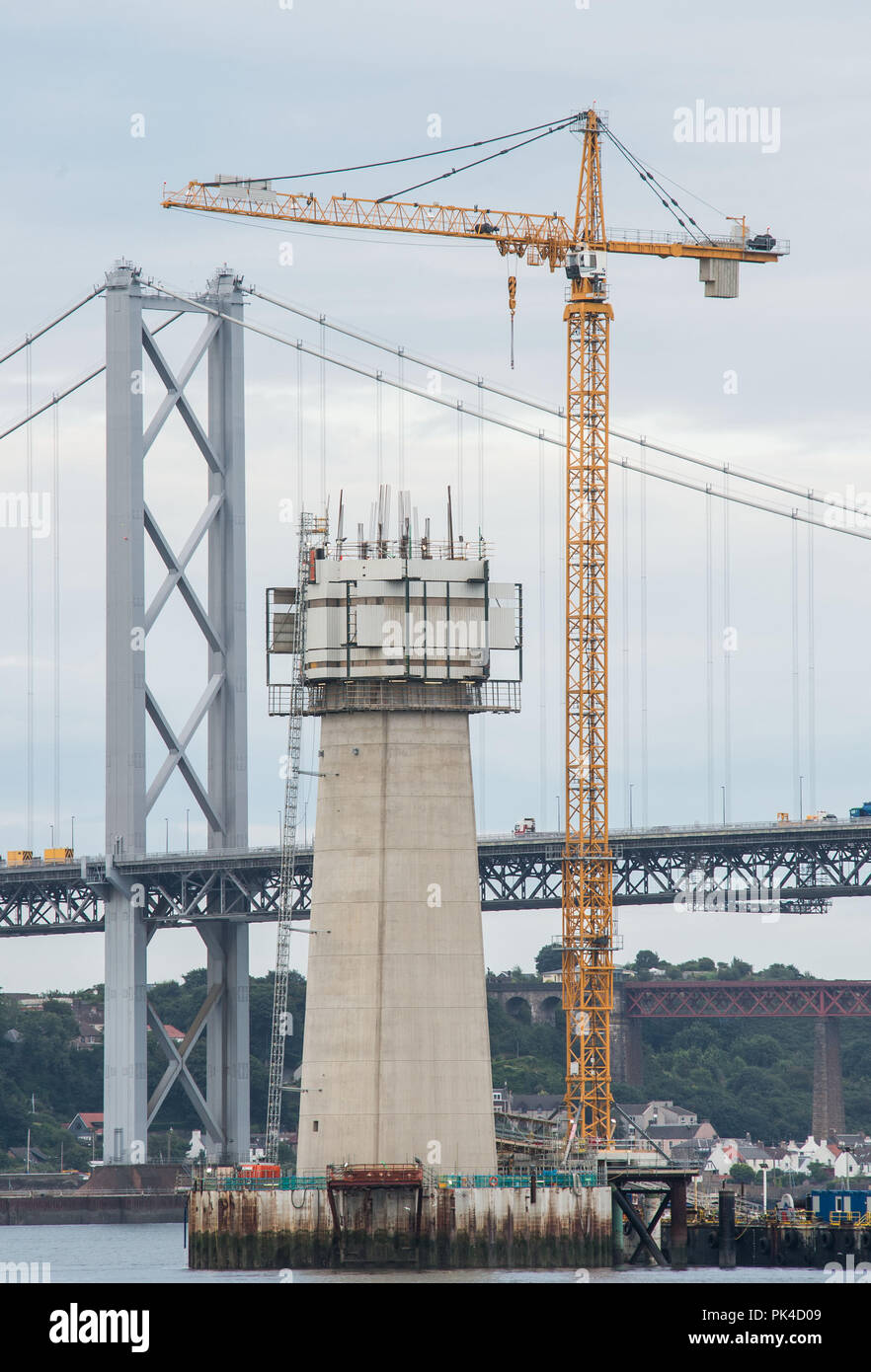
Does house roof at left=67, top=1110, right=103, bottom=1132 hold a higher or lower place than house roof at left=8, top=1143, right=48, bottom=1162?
higher

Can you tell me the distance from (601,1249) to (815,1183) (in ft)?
270

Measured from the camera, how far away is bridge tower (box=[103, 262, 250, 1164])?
357 feet

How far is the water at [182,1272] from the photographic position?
61500 millimetres

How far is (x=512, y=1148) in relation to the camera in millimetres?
71688

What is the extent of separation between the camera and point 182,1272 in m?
68.0

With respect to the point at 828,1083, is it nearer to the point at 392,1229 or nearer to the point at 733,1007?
the point at 733,1007

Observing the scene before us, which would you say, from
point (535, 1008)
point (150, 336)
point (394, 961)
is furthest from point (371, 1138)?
point (535, 1008)

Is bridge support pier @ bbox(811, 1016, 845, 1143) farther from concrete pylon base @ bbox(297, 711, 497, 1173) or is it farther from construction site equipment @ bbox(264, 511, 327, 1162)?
concrete pylon base @ bbox(297, 711, 497, 1173)

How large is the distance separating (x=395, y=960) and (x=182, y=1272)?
29.9ft

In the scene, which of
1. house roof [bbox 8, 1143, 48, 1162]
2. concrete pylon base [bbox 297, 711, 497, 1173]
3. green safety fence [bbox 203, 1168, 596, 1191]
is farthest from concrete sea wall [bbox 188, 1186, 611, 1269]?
house roof [bbox 8, 1143, 48, 1162]

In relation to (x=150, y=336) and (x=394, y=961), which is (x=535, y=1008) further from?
(x=394, y=961)

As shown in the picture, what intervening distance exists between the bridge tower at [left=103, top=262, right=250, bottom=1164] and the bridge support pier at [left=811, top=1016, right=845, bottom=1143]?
6155 centimetres

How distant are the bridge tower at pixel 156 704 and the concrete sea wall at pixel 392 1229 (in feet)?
134
